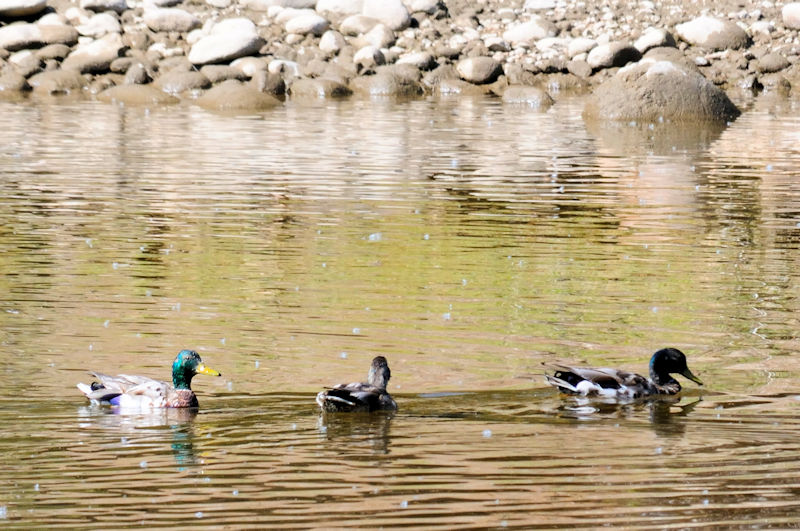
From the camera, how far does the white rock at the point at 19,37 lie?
41.2 metres

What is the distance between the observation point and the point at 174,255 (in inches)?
569

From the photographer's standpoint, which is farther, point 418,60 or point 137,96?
point 418,60

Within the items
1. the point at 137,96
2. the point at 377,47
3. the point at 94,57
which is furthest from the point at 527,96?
the point at 94,57

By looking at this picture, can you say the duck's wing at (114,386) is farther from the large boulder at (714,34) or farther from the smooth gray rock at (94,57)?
the large boulder at (714,34)

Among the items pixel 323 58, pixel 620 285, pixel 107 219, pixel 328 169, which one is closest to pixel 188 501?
pixel 620 285

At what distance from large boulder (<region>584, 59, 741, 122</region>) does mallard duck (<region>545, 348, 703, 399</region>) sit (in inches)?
863

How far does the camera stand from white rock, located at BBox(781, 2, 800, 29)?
4391cm

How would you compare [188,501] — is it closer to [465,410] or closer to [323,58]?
[465,410]

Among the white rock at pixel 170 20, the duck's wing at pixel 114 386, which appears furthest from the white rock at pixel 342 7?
the duck's wing at pixel 114 386

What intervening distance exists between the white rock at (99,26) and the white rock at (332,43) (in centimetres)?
630

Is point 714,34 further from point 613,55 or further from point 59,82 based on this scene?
point 59,82

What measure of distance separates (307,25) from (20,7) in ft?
28.7

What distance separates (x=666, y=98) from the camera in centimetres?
→ 3106

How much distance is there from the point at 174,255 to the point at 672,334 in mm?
5612
